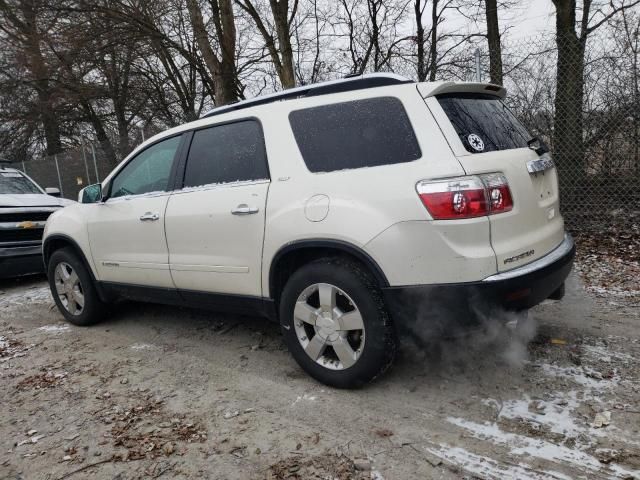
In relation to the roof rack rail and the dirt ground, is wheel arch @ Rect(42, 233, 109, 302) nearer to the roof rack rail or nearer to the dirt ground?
the dirt ground

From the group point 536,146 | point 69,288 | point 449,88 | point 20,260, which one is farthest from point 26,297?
point 536,146

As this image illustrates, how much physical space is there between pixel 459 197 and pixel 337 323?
1025mm

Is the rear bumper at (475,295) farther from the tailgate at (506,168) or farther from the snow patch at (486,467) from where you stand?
the snow patch at (486,467)

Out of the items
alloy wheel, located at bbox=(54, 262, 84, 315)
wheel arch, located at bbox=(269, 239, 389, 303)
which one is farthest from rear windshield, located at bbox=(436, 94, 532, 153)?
alloy wheel, located at bbox=(54, 262, 84, 315)

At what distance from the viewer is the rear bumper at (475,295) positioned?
2.52m

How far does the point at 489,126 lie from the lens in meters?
2.95

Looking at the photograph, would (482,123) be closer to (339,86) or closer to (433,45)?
(339,86)

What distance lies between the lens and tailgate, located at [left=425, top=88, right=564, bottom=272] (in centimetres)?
259

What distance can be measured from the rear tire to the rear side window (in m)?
2.77

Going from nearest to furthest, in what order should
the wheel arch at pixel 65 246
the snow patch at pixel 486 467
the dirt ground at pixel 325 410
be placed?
the snow patch at pixel 486 467 → the dirt ground at pixel 325 410 → the wheel arch at pixel 65 246

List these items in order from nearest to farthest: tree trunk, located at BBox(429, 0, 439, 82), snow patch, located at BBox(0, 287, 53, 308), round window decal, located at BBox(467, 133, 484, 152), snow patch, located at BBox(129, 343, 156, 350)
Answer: round window decal, located at BBox(467, 133, 484, 152) < snow patch, located at BBox(129, 343, 156, 350) < snow patch, located at BBox(0, 287, 53, 308) < tree trunk, located at BBox(429, 0, 439, 82)

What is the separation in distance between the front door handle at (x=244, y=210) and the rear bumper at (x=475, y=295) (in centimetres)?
105

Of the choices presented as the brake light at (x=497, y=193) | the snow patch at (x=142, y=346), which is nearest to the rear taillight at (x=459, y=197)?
the brake light at (x=497, y=193)

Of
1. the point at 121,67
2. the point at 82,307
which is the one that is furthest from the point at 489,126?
the point at 121,67
